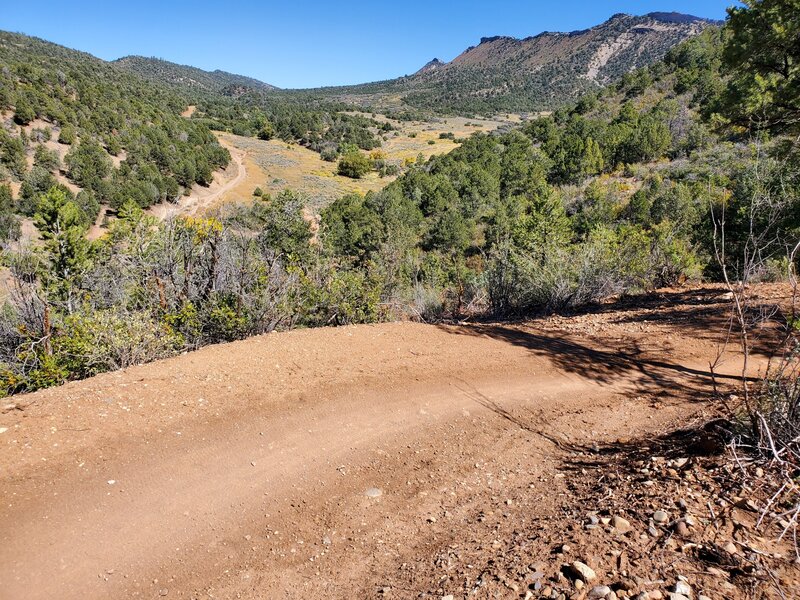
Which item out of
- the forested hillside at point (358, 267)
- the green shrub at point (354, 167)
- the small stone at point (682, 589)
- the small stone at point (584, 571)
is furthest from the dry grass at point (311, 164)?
the small stone at point (682, 589)

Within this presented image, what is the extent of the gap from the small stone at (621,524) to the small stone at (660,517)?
183 millimetres

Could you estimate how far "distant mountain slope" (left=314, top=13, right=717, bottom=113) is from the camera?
440 ft

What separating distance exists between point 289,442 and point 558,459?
291 centimetres

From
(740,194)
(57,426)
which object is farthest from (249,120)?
A: (57,426)

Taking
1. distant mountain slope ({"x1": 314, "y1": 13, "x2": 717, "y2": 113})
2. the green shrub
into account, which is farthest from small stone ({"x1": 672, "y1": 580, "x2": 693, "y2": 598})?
distant mountain slope ({"x1": 314, "y1": 13, "x2": 717, "y2": 113})

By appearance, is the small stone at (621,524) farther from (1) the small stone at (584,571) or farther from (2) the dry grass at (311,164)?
(2) the dry grass at (311,164)

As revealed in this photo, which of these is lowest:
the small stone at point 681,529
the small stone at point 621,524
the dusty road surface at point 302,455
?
the dusty road surface at point 302,455

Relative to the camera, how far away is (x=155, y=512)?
409 cm

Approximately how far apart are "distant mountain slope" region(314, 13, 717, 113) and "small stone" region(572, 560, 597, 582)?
13595 cm

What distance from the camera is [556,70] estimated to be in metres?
153

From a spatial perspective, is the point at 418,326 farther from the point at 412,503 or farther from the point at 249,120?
the point at 249,120

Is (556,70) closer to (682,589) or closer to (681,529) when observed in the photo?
(681,529)

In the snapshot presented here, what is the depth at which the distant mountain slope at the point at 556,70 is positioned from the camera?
134 meters

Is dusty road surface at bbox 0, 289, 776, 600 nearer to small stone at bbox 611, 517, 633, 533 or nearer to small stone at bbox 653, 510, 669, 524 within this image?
small stone at bbox 611, 517, 633, 533
